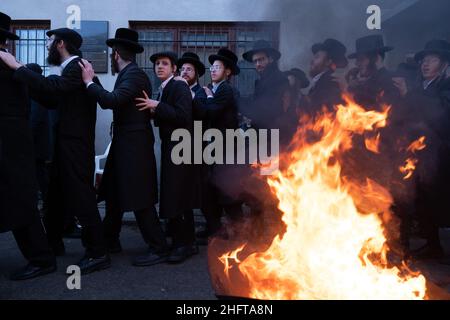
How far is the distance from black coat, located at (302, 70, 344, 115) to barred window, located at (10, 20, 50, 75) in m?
5.96

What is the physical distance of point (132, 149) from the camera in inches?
159

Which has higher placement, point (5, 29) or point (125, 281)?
point (5, 29)

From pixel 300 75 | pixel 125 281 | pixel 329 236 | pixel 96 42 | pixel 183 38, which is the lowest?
pixel 125 281

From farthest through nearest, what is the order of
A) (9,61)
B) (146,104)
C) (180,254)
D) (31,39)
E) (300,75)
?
(31,39) < (300,75) < (180,254) < (146,104) < (9,61)

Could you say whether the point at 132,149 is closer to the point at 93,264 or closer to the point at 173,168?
the point at 173,168

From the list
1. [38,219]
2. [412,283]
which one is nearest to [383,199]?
[412,283]

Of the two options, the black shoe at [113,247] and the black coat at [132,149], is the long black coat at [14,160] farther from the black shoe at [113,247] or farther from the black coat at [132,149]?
the black shoe at [113,247]

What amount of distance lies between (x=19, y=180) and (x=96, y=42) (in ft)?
16.9

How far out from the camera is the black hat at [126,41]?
164 inches

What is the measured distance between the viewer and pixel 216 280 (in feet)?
11.0

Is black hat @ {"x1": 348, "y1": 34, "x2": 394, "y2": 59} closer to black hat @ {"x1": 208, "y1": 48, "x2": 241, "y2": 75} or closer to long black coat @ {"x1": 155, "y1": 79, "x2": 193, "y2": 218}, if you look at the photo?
black hat @ {"x1": 208, "y1": 48, "x2": 241, "y2": 75}

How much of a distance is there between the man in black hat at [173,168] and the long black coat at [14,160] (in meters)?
0.99

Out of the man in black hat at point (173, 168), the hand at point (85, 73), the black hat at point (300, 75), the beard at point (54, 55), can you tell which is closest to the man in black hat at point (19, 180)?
the beard at point (54, 55)

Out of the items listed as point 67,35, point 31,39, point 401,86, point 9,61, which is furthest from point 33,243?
point 31,39
